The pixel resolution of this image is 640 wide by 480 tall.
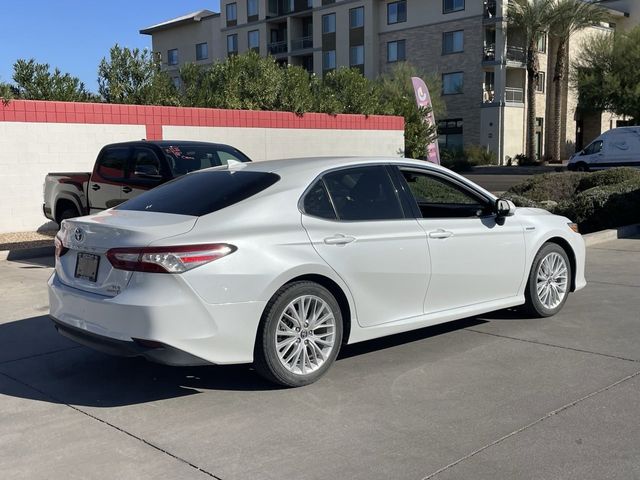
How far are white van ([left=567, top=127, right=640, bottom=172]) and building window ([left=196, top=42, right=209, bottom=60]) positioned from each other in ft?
136

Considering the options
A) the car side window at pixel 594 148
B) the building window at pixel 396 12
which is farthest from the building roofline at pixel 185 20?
the car side window at pixel 594 148

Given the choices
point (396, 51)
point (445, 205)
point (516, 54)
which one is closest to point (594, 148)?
point (516, 54)

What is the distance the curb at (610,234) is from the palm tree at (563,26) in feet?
→ 121

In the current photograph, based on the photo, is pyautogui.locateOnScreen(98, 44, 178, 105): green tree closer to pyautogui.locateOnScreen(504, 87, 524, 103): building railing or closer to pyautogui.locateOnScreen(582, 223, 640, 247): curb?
pyautogui.locateOnScreen(582, 223, 640, 247): curb

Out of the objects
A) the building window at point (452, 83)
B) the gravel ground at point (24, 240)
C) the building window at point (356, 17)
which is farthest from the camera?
the building window at point (356, 17)

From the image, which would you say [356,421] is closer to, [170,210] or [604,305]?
[170,210]

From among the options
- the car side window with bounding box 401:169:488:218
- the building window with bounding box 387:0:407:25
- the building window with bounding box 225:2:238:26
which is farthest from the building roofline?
the car side window with bounding box 401:169:488:218

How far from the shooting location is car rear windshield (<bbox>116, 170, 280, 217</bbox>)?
16.2 ft

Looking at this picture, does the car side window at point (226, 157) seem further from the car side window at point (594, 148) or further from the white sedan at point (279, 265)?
Answer: the car side window at point (594, 148)

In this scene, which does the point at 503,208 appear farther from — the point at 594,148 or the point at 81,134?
the point at 594,148

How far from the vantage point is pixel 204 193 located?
17.0 ft

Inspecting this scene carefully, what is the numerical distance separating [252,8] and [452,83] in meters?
21.2

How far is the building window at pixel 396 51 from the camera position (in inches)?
2020

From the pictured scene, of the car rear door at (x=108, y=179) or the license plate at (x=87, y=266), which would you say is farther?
the car rear door at (x=108, y=179)
